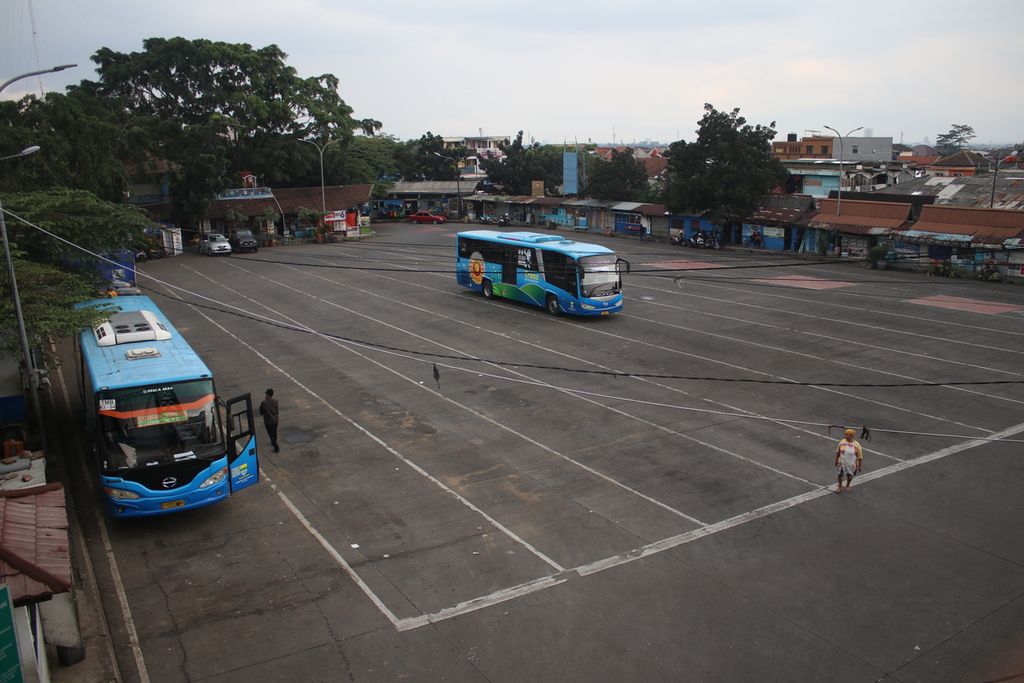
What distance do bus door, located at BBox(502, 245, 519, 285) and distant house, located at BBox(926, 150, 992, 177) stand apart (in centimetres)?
5678

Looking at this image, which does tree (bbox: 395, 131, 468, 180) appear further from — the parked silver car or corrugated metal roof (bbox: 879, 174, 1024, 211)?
corrugated metal roof (bbox: 879, 174, 1024, 211)

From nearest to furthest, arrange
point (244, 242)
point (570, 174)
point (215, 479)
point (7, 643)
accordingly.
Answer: point (7, 643), point (215, 479), point (244, 242), point (570, 174)

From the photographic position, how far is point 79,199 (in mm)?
23719

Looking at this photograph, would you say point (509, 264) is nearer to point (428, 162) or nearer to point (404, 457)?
point (404, 457)

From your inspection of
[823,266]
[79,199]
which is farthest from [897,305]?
[79,199]

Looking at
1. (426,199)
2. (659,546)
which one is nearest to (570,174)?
(426,199)

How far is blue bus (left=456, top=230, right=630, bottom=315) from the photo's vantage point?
28297 mm

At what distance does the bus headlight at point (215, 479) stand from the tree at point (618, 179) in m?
55.0

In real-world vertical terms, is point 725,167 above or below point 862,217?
above

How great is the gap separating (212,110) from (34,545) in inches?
2299

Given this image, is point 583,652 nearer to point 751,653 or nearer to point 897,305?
point 751,653

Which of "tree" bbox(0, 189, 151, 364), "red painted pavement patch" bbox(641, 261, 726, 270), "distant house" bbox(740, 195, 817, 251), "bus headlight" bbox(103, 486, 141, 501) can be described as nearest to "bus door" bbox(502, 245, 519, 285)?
"red painted pavement patch" bbox(641, 261, 726, 270)

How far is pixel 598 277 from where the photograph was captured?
28.3m

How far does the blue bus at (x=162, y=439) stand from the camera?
38.9ft
